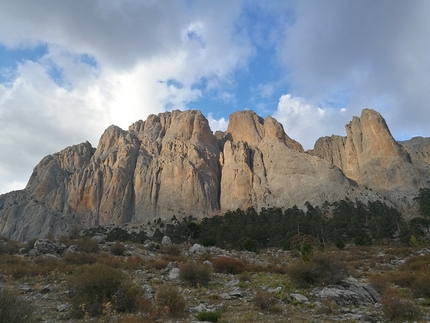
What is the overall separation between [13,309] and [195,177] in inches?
3685

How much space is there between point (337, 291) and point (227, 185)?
91636mm

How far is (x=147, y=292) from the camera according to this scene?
1329 cm

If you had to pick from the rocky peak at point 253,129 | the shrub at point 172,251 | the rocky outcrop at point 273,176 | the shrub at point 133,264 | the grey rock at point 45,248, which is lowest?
the shrub at point 133,264

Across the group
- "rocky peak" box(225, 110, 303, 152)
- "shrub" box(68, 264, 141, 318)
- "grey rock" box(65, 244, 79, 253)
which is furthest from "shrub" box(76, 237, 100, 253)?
"rocky peak" box(225, 110, 303, 152)

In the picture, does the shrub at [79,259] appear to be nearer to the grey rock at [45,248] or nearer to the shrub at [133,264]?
the shrub at [133,264]

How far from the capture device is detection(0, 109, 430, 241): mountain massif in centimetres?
9162

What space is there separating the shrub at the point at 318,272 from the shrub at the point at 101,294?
7.66 meters

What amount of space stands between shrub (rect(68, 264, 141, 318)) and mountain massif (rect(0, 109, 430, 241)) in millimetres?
79450

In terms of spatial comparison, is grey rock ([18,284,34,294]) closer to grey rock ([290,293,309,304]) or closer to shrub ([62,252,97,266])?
shrub ([62,252,97,266])

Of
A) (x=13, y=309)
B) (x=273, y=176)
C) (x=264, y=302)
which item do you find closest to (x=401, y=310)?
(x=264, y=302)

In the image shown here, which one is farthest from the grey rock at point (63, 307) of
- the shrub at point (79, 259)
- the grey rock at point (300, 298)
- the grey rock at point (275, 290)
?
the shrub at point (79, 259)

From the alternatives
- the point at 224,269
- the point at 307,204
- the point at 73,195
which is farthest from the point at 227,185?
the point at 224,269

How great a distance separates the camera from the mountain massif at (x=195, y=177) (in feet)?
301

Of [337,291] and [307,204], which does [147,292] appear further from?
[307,204]
